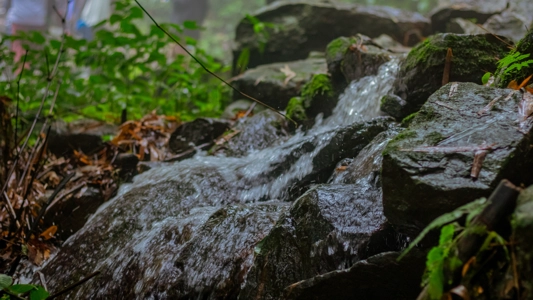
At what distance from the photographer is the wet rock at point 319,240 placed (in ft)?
6.62

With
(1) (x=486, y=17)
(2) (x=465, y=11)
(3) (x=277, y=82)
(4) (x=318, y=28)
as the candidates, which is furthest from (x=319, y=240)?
(1) (x=486, y=17)

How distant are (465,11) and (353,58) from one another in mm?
3804

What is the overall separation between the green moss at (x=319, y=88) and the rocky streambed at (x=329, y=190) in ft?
0.06

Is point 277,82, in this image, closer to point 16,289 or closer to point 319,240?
point 319,240

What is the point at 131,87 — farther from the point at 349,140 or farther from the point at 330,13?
the point at 349,140

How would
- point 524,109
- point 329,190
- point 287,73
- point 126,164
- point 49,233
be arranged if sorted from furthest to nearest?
1. point 287,73
2. point 126,164
3. point 49,233
4. point 329,190
5. point 524,109

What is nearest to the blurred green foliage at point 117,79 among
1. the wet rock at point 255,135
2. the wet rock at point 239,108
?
the wet rock at point 239,108

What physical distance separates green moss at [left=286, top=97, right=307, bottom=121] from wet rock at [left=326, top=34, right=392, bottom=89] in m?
0.53

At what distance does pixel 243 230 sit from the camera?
8.20 ft

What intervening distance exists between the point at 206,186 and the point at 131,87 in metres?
3.57

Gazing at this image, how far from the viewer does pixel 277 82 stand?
5.87 m

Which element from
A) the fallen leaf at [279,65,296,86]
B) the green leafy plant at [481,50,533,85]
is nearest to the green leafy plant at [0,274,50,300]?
the green leafy plant at [481,50,533,85]

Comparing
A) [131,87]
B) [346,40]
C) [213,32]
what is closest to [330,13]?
[346,40]

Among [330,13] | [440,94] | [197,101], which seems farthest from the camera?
[330,13]
